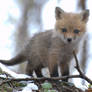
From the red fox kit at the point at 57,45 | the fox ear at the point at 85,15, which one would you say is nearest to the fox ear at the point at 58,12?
the red fox kit at the point at 57,45

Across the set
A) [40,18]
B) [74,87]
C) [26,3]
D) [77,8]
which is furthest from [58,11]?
[26,3]

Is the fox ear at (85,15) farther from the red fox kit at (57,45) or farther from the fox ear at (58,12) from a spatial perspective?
the fox ear at (58,12)

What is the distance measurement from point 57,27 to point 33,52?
119 centimetres

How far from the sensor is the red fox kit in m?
7.64

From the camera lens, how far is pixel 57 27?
7.93 metres

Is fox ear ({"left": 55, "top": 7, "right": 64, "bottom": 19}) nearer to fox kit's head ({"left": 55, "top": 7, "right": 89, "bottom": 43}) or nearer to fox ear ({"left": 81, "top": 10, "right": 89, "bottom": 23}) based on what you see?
fox kit's head ({"left": 55, "top": 7, "right": 89, "bottom": 43})

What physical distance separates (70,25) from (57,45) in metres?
0.78

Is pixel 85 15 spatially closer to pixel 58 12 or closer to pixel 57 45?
pixel 58 12

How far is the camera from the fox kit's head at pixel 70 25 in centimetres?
749

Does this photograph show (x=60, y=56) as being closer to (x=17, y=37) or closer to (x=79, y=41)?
(x=79, y=41)

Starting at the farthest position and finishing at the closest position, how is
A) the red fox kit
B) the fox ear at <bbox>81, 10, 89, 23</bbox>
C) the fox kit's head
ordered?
the fox ear at <bbox>81, 10, 89, 23</bbox> < the red fox kit < the fox kit's head

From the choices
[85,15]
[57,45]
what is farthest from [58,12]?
Result: [57,45]

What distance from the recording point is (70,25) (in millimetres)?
7621

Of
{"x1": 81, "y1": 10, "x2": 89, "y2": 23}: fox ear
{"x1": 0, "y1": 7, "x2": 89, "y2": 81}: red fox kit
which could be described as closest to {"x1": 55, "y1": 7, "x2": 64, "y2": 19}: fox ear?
{"x1": 0, "y1": 7, "x2": 89, "y2": 81}: red fox kit
